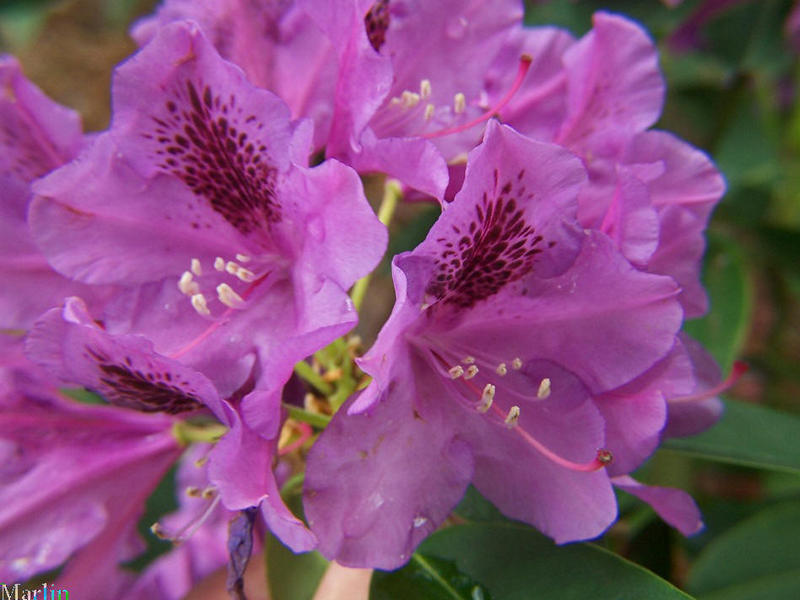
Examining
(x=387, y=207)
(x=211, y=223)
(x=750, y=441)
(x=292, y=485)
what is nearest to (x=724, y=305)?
(x=750, y=441)

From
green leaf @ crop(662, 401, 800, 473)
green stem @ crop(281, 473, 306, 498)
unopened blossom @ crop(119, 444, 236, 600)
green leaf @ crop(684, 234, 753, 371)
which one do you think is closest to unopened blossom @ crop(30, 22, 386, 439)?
green stem @ crop(281, 473, 306, 498)

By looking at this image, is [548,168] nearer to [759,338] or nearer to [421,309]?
[421,309]

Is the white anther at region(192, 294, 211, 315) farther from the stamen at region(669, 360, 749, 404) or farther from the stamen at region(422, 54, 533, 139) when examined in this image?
the stamen at region(669, 360, 749, 404)

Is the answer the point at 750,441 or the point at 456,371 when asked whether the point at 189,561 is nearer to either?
the point at 456,371

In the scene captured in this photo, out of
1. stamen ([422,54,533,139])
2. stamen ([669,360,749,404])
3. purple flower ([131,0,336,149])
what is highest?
purple flower ([131,0,336,149])

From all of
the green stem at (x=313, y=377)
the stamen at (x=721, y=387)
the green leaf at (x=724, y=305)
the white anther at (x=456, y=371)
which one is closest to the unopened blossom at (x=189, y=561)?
the green stem at (x=313, y=377)

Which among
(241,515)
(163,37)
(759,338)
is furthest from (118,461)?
(759,338)

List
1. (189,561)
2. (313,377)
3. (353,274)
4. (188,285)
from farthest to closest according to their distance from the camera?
(189,561)
(313,377)
(188,285)
(353,274)
